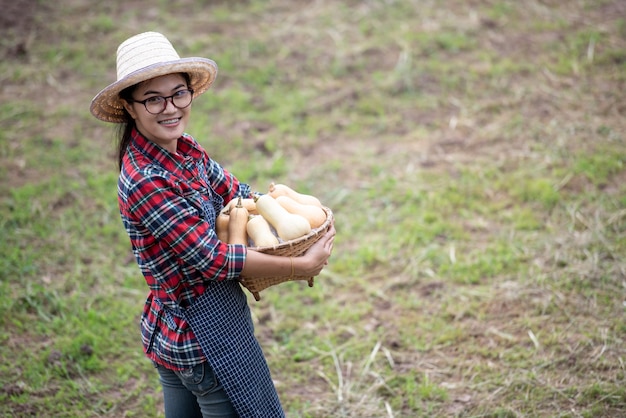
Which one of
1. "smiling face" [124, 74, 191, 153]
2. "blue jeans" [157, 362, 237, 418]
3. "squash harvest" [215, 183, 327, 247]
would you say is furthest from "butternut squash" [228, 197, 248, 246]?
"blue jeans" [157, 362, 237, 418]

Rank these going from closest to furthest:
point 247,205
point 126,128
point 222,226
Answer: point 126,128 → point 222,226 → point 247,205

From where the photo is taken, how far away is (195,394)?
2.33 m

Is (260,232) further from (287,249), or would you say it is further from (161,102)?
(161,102)

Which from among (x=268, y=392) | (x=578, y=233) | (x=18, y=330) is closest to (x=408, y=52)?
(x=578, y=233)

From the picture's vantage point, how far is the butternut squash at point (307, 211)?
2.46 meters

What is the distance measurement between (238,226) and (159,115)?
0.49m

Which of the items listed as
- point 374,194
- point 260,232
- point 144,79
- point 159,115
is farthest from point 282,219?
point 374,194

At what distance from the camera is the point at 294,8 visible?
8.08 meters

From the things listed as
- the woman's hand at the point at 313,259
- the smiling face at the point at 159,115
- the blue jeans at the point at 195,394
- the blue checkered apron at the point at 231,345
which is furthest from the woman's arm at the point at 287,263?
the smiling face at the point at 159,115

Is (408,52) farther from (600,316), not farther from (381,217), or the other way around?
(600,316)

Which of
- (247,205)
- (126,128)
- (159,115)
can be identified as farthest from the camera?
(247,205)

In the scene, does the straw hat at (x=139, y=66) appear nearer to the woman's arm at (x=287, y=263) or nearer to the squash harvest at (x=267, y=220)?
the squash harvest at (x=267, y=220)

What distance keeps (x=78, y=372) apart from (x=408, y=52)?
4824 mm

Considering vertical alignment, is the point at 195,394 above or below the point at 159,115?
below
